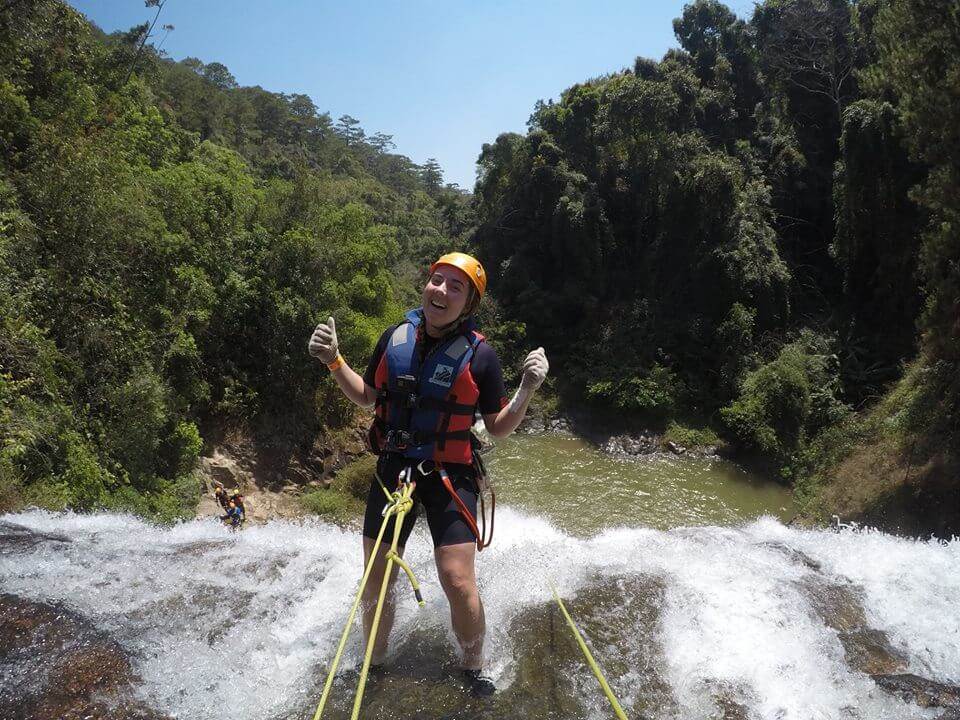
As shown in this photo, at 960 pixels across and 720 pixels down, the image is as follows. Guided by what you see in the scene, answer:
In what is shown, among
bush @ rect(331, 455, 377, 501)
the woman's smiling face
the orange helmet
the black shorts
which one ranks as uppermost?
the orange helmet

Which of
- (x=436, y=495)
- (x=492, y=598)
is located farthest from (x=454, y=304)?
(x=492, y=598)

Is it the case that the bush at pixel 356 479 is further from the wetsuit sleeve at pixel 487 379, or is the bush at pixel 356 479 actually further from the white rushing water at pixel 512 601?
the wetsuit sleeve at pixel 487 379

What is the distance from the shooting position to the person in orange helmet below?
2.74 m

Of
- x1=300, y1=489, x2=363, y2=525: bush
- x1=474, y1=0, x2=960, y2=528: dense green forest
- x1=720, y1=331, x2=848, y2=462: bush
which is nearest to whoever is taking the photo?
x1=300, y1=489, x2=363, y2=525: bush

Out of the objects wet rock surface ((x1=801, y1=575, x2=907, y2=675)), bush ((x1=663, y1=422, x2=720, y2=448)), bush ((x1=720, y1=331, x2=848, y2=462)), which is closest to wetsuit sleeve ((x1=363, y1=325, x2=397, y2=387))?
wet rock surface ((x1=801, y1=575, x2=907, y2=675))

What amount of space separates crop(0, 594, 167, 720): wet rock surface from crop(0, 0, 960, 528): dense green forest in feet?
9.56

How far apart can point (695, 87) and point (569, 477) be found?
16.1 metres

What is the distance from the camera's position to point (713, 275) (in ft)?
65.2

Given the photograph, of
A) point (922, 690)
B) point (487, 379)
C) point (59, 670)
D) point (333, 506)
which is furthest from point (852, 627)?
point (333, 506)

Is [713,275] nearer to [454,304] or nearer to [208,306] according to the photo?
[208,306]

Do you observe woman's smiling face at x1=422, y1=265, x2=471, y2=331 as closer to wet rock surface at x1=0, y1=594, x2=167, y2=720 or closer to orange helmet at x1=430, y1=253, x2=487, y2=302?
orange helmet at x1=430, y1=253, x2=487, y2=302

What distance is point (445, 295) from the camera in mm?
2793

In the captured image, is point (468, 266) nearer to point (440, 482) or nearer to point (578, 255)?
point (440, 482)

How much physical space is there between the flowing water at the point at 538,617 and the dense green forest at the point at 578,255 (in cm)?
257
